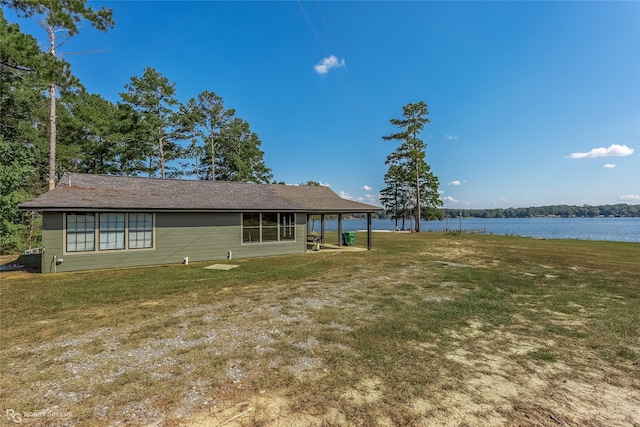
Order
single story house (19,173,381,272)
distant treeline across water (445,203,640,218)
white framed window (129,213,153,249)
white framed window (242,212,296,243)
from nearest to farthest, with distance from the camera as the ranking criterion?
single story house (19,173,381,272)
white framed window (129,213,153,249)
white framed window (242,212,296,243)
distant treeline across water (445,203,640,218)

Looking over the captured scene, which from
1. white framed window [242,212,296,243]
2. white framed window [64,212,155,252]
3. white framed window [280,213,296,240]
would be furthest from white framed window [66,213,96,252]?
white framed window [280,213,296,240]

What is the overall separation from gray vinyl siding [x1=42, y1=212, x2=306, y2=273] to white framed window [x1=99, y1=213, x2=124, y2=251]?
0.86 ft

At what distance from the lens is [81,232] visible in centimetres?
1047

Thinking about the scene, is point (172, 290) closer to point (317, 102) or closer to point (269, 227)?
point (269, 227)

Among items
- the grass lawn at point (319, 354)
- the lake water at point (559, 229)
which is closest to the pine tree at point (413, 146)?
the lake water at point (559, 229)

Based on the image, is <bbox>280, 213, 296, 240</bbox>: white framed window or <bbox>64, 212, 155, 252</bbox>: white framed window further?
<bbox>280, 213, 296, 240</bbox>: white framed window

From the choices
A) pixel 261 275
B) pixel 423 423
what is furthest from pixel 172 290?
pixel 423 423

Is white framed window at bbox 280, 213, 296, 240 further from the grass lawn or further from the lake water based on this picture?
the lake water

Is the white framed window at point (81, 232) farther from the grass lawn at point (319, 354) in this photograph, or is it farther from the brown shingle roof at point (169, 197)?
the grass lawn at point (319, 354)

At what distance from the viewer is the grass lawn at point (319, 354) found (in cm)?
285

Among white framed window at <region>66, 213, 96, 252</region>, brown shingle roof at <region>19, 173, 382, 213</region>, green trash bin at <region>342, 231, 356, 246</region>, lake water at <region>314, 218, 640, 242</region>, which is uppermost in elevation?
brown shingle roof at <region>19, 173, 382, 213</region>

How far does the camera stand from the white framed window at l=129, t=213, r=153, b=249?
11336mm

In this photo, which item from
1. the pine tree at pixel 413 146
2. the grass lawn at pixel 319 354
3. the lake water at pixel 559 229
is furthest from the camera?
the lake water at pixel 559 229

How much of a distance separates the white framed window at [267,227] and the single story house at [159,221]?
5 cm
